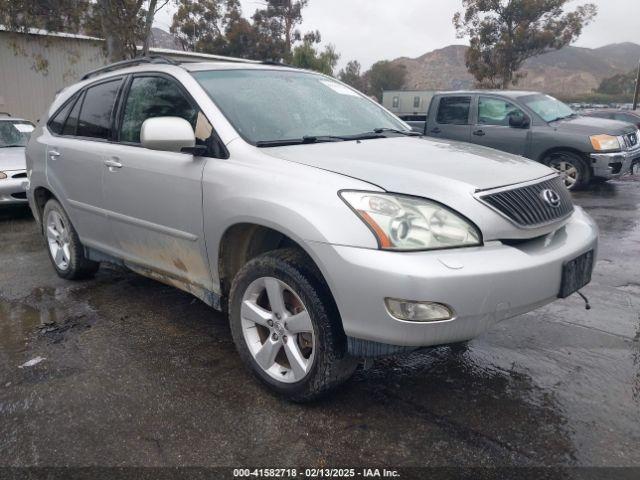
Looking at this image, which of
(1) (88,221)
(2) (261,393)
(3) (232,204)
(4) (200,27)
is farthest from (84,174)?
(4) (200,27)

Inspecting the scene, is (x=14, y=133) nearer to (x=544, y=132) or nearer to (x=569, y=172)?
(x=544, y=132)

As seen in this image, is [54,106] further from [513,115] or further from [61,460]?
[513,115]

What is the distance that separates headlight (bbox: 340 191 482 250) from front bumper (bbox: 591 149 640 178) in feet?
24.2

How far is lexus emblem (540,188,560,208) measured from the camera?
272 cm

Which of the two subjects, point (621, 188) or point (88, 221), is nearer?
point (88, 221)

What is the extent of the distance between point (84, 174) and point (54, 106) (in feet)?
3.68

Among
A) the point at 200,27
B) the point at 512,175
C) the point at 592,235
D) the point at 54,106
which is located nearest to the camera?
the point at 512,175

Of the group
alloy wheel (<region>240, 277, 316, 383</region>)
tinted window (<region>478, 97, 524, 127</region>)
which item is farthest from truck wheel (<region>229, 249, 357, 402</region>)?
tinted window (<region>478, 97, 524, 127</region>)

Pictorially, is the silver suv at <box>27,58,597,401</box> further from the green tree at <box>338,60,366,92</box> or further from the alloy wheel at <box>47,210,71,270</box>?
the green tree at <box>338,60,366,92</box>

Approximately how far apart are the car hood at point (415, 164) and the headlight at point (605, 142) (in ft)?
20.8

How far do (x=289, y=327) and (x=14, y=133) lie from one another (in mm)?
8051

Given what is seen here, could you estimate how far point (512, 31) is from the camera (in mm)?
23969

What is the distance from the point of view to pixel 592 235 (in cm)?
291

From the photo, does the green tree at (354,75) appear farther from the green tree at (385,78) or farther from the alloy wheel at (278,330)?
the alloy wheel at (278,330)
